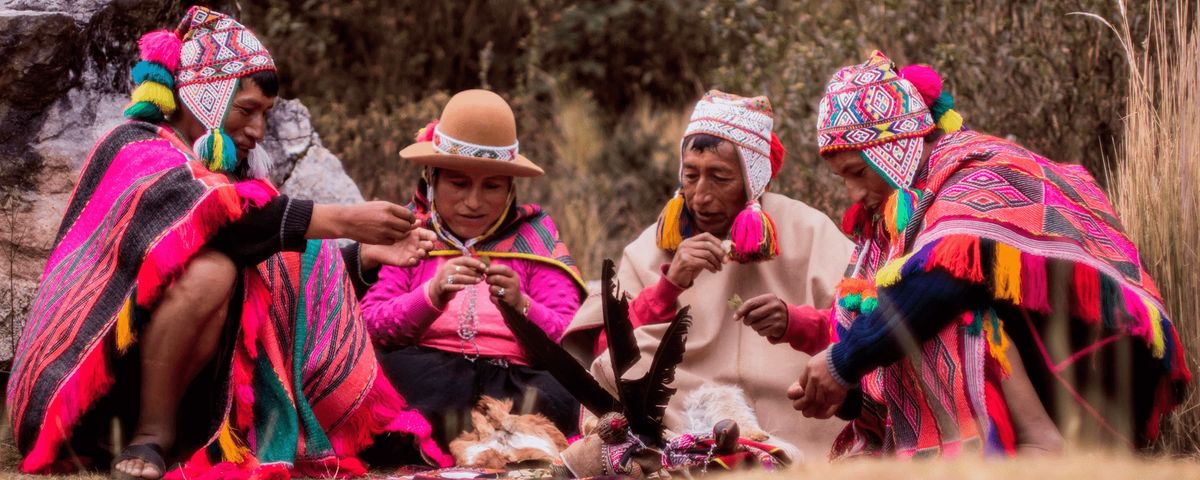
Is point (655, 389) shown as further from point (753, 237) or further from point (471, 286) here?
point (471, 286)

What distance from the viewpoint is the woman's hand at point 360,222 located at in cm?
401

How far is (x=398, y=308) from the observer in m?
4.65

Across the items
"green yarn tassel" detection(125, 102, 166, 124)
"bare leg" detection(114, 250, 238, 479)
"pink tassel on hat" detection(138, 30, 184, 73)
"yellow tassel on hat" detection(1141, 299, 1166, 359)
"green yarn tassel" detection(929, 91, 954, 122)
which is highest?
"green yarn tassel" detection(929, 91, 954, 122)

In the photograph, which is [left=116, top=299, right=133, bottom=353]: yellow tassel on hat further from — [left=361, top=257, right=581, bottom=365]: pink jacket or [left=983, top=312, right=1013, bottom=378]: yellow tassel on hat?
[left=983, top=312, right=1013, bottom=378]: yellow tassel on hat

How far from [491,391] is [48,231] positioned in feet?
6.00

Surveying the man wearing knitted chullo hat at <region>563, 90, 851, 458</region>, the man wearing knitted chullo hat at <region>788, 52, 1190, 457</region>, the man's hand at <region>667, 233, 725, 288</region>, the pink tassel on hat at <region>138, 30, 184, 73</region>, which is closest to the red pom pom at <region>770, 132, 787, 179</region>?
the man wearing knitted chullo hat at <region>563, 90, 851, 458</region>

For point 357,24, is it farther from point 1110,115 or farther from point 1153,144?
point 1153,144

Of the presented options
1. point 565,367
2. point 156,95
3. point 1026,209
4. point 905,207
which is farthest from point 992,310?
point 156,95

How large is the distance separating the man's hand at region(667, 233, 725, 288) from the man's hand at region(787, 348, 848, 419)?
1.84 feet

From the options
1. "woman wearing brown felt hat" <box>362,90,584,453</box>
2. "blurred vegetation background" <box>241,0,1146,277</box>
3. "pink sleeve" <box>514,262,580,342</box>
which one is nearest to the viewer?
"woman wearing brown felt hat" <box>362,90,584,453</box>

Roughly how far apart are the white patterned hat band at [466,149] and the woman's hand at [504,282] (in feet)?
1.59

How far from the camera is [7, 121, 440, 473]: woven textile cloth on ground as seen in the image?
3.93 meters

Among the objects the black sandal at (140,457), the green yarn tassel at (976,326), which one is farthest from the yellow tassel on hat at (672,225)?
the black sandal at (140,457)

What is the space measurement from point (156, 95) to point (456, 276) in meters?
1.12
